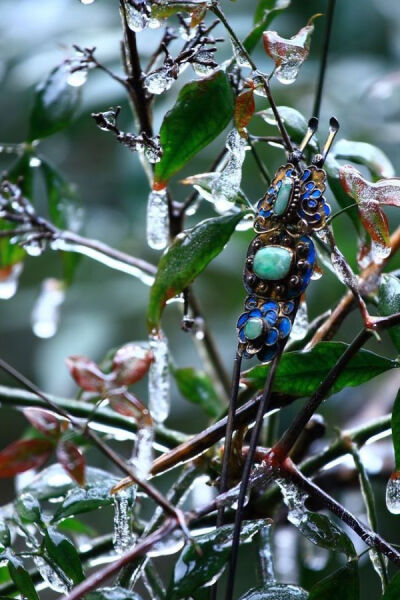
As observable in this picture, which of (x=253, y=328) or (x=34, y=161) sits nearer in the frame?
(x=253, y=328)

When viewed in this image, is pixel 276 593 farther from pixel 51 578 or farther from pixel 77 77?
pixel 77 77

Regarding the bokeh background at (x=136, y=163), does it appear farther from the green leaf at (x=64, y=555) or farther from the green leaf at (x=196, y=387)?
the green leaf at (x=64, y=555)

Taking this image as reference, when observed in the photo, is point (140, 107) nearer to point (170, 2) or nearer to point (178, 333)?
point (170, 2)

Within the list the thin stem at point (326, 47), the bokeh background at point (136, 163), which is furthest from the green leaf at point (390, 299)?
the bokeh background at point (136, 163)

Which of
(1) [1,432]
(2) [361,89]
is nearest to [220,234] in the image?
(2) [361,89]

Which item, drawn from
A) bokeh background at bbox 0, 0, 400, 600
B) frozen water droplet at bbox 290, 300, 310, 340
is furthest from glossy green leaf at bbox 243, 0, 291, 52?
bokeh background at bbox 0, 0, 400, 600

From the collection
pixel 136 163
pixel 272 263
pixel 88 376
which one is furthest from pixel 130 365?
pixel 136 163
